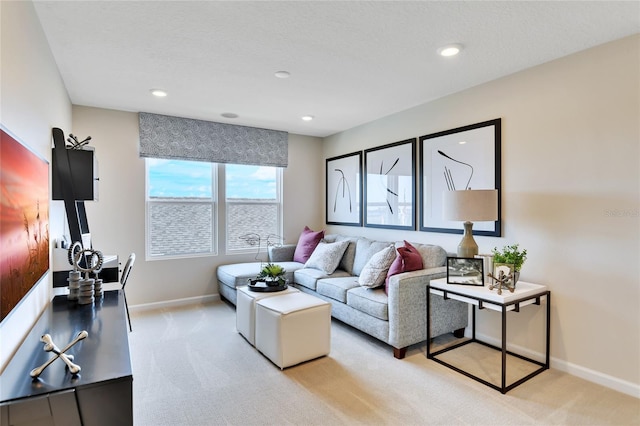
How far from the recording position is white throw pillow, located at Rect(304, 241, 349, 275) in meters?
4.27

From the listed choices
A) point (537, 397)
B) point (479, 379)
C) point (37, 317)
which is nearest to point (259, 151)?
point (37, 317)

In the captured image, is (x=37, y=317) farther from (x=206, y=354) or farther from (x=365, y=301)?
(x=365, y=301)

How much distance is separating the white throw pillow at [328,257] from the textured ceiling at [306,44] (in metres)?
1.80

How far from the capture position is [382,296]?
3.16 m

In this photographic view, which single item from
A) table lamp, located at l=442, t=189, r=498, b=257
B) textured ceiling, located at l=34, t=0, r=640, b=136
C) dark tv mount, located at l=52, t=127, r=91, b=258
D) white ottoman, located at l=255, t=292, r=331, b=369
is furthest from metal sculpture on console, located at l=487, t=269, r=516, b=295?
dark tv mount, located at l=52, t=127, r=91, b=258

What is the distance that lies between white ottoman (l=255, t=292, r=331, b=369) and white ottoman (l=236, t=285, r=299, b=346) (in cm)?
12

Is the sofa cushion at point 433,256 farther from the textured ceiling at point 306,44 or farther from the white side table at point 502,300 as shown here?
the textured ceiling at point 306,44

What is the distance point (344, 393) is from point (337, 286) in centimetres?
134

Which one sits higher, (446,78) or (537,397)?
(446,78)

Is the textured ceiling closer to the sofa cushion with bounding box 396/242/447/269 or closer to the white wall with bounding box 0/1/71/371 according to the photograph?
the white wall with bounding box 0/1/71/371

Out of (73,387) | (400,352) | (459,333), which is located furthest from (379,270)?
(73,387)

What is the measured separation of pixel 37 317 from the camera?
6.41 feet

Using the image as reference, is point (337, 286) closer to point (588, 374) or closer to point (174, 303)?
point (588, 374)

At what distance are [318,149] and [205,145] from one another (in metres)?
1.85
